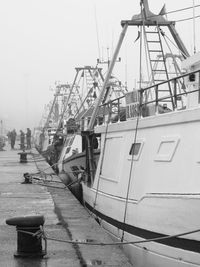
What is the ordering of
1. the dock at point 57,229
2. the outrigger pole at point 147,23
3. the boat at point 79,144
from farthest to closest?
1. the boat at point 79,144
2. the outrigger pole at point 147,23
3. the dock at point 57,229

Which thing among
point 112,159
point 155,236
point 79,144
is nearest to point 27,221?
point 155,236

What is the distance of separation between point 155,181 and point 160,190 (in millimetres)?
277

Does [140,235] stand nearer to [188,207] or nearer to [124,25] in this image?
[188,207]

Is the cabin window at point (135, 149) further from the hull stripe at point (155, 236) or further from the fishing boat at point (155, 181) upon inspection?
the hull stripe at point (155, 236)

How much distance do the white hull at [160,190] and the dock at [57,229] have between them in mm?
561

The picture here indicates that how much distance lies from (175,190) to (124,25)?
598 cm

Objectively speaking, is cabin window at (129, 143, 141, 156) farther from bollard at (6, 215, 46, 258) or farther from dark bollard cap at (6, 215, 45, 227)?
dark bollard cap at (6, 215, 45, 227)

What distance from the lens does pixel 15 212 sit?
1067 cm

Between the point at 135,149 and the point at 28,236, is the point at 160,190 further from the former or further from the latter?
the point at 28,236

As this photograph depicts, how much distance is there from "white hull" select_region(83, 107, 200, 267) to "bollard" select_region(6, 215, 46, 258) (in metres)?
1.93

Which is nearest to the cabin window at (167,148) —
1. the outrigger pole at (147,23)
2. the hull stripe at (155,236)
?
the hull stripe at (155,236)

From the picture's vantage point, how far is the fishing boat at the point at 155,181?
7.19 m

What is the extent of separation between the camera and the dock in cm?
680

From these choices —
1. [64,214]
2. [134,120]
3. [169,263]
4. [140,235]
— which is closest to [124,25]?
[134,120]
